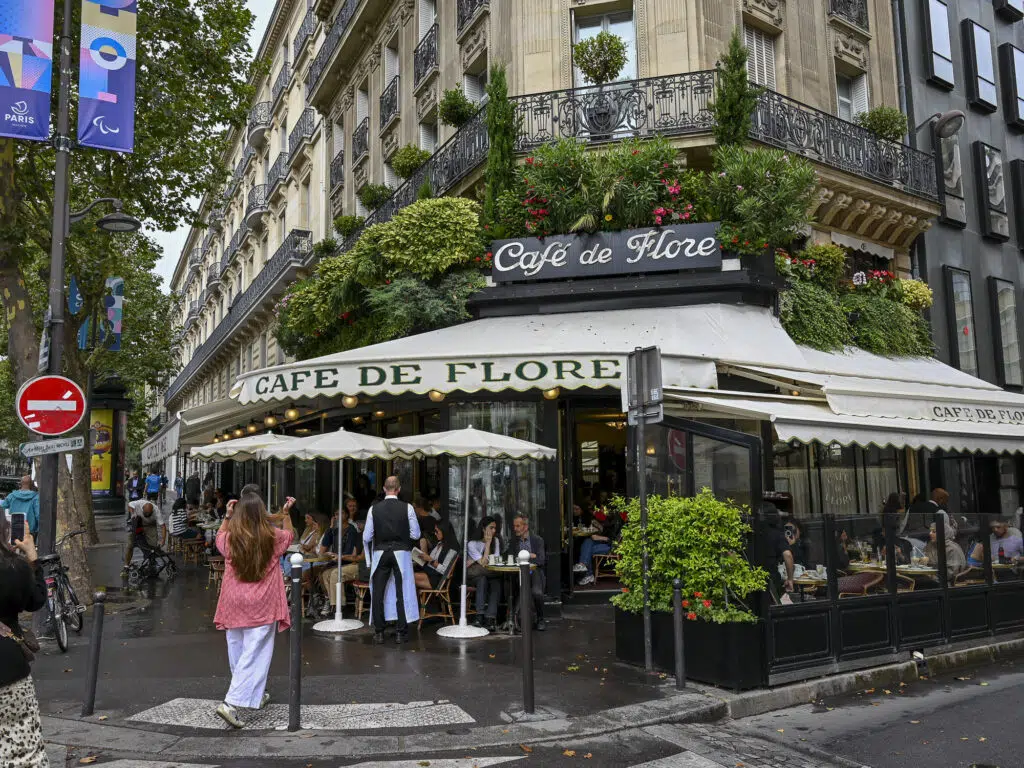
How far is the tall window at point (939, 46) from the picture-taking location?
663 inches

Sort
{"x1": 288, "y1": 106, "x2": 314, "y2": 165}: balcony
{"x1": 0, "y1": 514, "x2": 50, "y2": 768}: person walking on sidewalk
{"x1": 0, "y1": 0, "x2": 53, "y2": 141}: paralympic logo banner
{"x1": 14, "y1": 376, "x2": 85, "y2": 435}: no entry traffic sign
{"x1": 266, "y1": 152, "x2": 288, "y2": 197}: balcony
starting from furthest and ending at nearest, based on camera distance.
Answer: {"x1": 266, "y1": 152, "x2": 288, "y2": 197}: balcony → {"x1": 288, "y1": 106, "x2": 314, "y2": 165}: balcony → {"x1": 0, "y1": 0, "x2": 53, "y2": 141}: paralympic logo banner → {"x1": 14, "y1": 376, "x2": 85, "y2": 435}: no entry traffic sign → {"x1": 0, "y1": 514, "x2": 50, "y2": 768}: person walking on sidewalk

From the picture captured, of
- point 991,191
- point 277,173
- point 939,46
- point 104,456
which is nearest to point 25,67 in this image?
point 939,46

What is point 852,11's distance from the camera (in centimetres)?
1586

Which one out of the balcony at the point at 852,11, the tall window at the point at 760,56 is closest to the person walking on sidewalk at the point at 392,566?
the tall window at the point at 760,56

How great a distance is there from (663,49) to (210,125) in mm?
7940

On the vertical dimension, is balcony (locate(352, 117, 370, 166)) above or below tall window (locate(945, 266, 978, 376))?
above

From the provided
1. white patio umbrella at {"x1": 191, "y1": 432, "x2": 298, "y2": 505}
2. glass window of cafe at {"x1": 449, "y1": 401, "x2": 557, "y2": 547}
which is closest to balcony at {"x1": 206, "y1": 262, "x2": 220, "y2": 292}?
white patio umbrella at {"x1": 191, "y1": 432, "x2": 298, "y2": 505}

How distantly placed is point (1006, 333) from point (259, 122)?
27868 millimetres

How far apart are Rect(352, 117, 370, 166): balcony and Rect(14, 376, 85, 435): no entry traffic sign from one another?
13675 millimetres

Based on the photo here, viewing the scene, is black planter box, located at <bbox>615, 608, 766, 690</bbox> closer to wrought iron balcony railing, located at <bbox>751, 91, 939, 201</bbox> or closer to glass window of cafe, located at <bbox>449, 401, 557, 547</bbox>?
glass window of cafe, located at <bbox>449, 401, 557, 547</bbox>

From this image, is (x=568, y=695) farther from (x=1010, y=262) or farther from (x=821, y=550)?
(x=1010, y=262)

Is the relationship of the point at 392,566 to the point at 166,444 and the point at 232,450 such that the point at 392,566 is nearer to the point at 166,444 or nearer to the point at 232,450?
the point at 232,450

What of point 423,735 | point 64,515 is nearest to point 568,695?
point 423,735

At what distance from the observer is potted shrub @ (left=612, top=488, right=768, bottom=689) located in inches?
275
